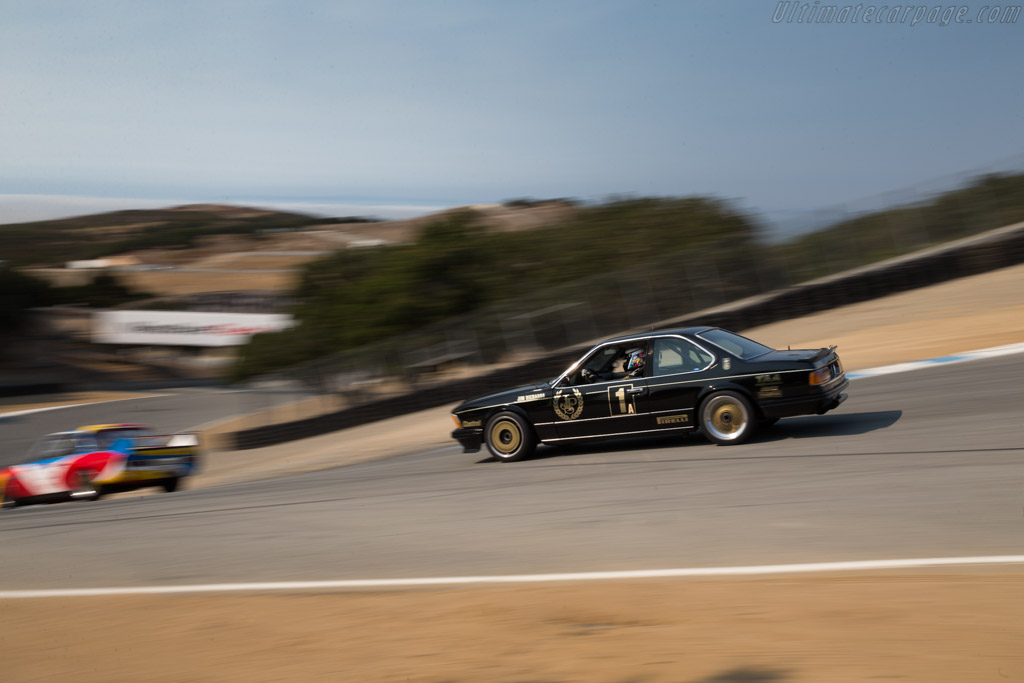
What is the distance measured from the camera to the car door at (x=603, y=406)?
9805 millimetres

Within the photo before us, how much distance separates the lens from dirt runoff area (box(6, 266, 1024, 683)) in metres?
3.83

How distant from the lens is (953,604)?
4.22m

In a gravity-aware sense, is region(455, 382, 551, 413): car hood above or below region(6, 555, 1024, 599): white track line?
above

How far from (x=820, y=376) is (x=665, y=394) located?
1.61 m

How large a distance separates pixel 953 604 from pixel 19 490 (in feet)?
46.6

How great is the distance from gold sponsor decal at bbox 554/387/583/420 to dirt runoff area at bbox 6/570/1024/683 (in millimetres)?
4981

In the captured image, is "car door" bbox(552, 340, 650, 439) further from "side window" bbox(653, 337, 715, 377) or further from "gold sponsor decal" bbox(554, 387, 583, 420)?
"side window" bbox(653, 337, 715, 377)

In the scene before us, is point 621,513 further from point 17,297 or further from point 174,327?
point 17,297

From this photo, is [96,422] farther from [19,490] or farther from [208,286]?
[208,286]

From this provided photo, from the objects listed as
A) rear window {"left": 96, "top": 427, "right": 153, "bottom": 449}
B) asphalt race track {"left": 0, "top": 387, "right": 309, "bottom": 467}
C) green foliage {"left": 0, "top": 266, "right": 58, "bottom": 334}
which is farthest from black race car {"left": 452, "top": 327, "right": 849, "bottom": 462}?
green foliage {"left": 0, "top": 266, "right": 58, "bottom": 334}

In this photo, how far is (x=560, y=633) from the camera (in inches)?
177

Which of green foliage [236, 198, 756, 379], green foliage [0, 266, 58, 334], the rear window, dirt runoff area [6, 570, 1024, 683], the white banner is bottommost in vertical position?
dirt runoff area [6, 570, 1024, 683]

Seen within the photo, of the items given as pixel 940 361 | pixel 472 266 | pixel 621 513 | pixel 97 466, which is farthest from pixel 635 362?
pixel 472 266

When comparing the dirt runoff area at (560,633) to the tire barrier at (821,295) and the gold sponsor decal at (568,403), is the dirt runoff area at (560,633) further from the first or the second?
the tire barrier at (821,295)
